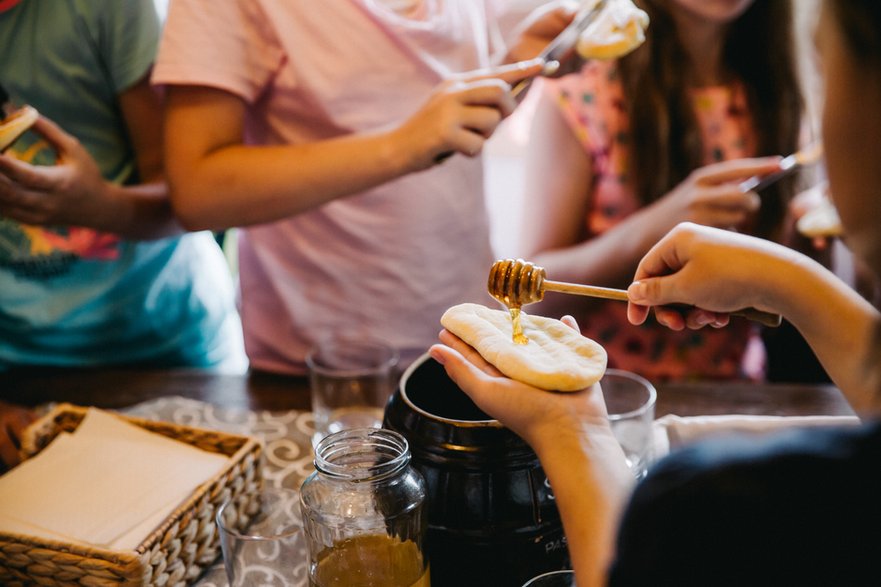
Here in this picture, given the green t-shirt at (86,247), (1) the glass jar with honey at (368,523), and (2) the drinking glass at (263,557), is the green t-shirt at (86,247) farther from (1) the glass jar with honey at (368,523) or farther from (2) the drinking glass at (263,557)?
(1) the glass jar with honey at (368,523)

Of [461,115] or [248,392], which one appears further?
[248,392]

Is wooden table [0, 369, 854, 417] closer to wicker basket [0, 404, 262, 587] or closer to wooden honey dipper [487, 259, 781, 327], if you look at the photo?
wicker basket [0, 404, 262, 587]

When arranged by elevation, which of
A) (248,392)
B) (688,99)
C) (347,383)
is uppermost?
(688,99)

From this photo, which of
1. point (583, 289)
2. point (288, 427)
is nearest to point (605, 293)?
point (583, 289)

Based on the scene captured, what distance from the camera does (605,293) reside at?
0.86 meters

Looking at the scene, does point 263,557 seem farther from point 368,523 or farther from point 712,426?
point 712,426

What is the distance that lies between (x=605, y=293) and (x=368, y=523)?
364 millimetres

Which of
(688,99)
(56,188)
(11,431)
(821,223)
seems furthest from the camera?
(688,99)

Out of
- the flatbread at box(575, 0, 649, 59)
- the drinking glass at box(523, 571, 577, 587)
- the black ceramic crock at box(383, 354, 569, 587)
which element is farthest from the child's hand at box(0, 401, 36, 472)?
the flatbread at box(575, 0, 649, 59)

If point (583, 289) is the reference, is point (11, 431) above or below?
below

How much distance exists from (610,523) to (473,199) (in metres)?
1.11

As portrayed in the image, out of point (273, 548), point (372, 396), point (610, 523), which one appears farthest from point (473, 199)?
point (610, 523)

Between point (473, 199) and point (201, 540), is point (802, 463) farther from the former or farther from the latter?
point (473, 199)

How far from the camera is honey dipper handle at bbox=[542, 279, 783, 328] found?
85 cm
